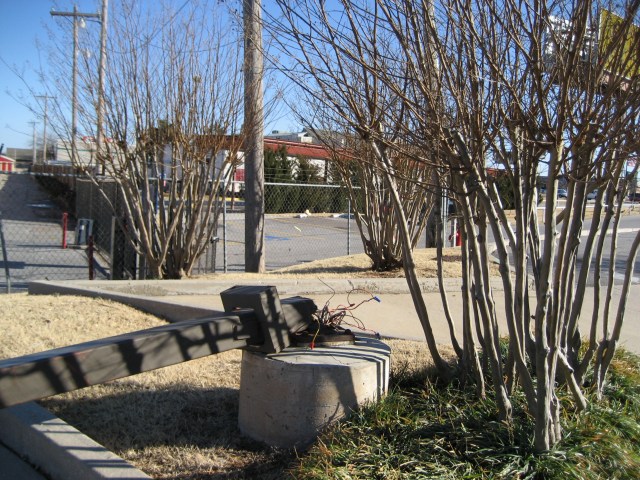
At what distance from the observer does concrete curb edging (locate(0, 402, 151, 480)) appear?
3412mm

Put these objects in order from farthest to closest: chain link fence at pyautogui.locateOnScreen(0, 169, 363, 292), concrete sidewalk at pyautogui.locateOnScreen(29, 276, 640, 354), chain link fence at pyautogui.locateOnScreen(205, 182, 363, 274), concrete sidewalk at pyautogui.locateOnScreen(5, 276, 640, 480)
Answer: chain link fence at pyautogui.locateOnScreen(205, 182, 363, 274) → chain link fence at pyautogui.locateOnScreen(0, 169, 363, 292) → concrete sidewalk at pyautogui.locateOnScreen(29, 276, 640, 354) → concrete sidewalk at pyautogui.locateOnScreen(5, 276, 640, 480)

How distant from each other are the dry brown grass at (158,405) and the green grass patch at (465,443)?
1.57 feet

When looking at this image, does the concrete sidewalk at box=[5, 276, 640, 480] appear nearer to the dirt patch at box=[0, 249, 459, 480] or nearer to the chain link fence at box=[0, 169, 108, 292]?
the dirt patch at box=[0, 249, 459, 480]

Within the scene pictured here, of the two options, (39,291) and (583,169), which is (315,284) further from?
(583,169)

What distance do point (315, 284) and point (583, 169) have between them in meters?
5.88

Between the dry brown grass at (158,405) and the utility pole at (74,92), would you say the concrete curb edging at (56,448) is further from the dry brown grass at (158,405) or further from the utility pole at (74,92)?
the utility pole at (74,92)

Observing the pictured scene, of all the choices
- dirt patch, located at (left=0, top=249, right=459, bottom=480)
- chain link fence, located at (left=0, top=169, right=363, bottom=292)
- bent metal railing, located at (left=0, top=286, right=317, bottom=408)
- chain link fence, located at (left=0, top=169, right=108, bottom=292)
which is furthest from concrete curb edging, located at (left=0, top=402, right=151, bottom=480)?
chain link fence, located at (left=0, top=169, right=363, bottom=292)

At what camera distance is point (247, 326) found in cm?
410

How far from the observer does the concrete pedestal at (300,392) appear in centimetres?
400

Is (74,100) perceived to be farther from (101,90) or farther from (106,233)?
(106,233)

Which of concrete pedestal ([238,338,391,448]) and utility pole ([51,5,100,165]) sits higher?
utility pole ([51,5,100,165])

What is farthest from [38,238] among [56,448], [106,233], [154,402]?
[56,448]

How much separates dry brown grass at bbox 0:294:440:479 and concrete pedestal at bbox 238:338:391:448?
151 millimetres

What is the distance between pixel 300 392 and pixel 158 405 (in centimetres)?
125
